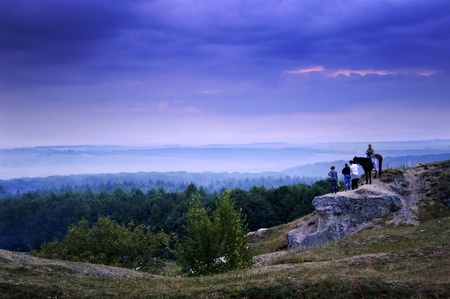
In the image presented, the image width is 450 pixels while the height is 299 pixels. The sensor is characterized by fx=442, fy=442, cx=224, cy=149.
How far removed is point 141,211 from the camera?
160 metres

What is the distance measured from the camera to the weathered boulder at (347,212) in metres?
51.6

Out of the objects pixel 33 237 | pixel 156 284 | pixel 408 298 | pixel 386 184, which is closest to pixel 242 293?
pixel 156 284

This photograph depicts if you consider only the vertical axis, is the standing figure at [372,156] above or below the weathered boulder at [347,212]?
above

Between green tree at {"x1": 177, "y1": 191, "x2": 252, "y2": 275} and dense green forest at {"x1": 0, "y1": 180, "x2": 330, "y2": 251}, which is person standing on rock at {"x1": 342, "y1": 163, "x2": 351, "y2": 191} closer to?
green tree at {"x1": 177, "y1": 191, "x2": 252, "y2": 275}

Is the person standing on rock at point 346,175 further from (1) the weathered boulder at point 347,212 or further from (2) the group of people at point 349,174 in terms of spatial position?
(1) the weathered boulder at point 347,212

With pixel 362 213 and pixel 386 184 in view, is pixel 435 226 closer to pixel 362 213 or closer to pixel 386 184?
pixel 362 213

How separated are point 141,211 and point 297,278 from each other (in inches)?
5529

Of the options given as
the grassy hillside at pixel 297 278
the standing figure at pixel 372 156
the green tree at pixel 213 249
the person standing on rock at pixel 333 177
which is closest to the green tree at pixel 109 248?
the green tree at pixel 213 249

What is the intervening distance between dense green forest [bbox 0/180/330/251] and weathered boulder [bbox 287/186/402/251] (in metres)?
70.6

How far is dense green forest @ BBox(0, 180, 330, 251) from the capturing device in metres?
134

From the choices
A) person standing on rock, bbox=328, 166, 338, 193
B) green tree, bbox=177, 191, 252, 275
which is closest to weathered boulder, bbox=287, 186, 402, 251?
person standing on rock, bbox=328, 166, 338, 193

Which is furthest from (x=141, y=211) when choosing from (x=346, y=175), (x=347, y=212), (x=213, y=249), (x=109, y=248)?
(x=213, y=249)

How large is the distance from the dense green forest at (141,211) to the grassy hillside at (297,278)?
280 feet

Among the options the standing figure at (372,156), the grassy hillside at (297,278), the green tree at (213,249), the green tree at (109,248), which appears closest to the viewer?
the grassy hillside at (297,278)
